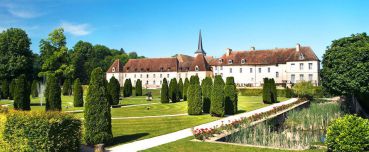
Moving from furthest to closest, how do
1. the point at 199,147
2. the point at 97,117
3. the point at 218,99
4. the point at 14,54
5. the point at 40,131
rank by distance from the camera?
the point at 14,54 < the point at 218,99 < the point at 97,117 < the point at 199,147 < the point at 40,131

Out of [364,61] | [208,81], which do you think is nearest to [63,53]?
[208,81]

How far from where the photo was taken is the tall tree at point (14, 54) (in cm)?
5653

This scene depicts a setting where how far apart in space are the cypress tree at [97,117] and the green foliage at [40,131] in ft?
4.88

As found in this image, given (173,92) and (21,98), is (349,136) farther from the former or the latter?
(173,92)

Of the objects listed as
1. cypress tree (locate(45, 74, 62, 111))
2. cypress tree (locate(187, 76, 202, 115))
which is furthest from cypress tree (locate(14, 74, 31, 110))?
cypress tree (locate(187, 76, 202, 115))

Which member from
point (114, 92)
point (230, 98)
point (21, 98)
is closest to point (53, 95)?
point (21, 98)

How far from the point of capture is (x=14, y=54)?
58.0m

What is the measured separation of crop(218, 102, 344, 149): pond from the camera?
1402 cm

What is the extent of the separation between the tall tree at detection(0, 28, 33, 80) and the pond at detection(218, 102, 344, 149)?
49.7 metres

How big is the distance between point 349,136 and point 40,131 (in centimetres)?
994

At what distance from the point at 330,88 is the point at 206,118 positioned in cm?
961

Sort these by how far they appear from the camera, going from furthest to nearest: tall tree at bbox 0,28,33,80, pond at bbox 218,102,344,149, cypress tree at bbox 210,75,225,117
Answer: tall tree at bbox 0,28,33,80 → cypress tree at bbox 210,75,225,117 → pond at bbox 218,102,344,149

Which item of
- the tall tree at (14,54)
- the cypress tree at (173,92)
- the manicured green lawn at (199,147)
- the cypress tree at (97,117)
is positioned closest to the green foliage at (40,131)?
the cypress tree at (97,117)

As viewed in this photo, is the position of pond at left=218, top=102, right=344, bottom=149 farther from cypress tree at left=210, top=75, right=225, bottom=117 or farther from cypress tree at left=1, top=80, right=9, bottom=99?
cypress tree at left=1, top=80, right=9, bottom=99
